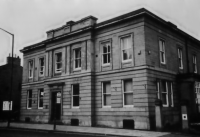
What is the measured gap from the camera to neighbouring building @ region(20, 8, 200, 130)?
17.7 m

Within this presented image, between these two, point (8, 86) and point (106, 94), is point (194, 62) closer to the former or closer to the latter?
point (106, 94)

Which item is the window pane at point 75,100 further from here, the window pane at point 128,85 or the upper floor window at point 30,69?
the upper floor window at point 30,69

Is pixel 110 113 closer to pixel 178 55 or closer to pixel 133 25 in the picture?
pixel 133 25

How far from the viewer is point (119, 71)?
18781mm

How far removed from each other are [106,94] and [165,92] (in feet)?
17.1

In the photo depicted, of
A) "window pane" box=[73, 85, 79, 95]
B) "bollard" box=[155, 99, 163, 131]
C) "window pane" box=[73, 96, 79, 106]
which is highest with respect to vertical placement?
"window pane" box=[73, 85, 79, 95]

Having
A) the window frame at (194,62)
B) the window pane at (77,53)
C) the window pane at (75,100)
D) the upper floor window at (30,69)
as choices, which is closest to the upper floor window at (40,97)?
the upper floor window at (30,69)

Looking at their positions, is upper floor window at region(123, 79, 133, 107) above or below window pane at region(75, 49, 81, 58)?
below

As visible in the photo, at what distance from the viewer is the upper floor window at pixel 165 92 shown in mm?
18594

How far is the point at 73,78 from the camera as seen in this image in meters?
21.8

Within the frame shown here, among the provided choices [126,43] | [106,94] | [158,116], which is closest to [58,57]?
[106,94]

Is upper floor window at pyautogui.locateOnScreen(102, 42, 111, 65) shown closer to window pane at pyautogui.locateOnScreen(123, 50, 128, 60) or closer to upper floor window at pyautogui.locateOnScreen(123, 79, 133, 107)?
window pane at pyautogui.locateOnScreen(123, 50, 128, 60)

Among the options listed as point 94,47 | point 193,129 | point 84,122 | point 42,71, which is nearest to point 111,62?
point 94,47

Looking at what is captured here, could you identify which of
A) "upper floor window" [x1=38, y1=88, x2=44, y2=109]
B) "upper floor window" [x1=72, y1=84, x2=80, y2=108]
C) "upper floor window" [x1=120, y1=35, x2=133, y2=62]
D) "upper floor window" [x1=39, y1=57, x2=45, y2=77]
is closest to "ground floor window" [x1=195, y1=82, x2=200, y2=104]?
"upper floor window" [x1=120, y1=35, x2=133, y2=62]
